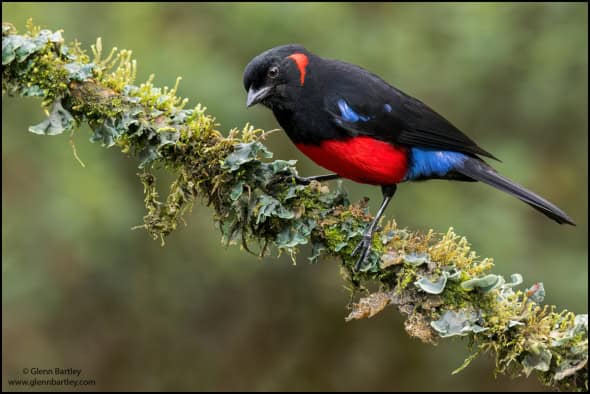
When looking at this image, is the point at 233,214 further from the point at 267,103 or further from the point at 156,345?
the point at 156,345

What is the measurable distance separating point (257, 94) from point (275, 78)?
5.3 inches

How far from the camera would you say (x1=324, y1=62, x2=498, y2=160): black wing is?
164 inches

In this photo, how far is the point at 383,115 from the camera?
433 cm

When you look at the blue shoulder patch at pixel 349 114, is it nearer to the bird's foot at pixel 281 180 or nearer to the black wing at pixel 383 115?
the black wing at pixel 383 115

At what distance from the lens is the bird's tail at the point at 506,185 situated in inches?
157

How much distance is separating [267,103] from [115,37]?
91.4 inches

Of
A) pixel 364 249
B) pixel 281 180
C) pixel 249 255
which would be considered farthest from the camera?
pixel 249 255

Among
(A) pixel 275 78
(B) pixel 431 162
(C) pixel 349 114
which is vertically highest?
(A) pixel 275 78

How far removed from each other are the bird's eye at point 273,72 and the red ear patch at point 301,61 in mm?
138

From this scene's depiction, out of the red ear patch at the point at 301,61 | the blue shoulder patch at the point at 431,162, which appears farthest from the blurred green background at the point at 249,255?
the blue shoulder patch at the point at 431,162

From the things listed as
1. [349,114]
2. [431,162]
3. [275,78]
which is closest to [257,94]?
[275,78]

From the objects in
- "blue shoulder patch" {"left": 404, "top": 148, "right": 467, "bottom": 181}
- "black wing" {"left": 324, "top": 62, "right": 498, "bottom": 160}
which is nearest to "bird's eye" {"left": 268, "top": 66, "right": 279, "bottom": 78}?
"black wing" {"left": 324, "top": 62, "right": 498, "bottom": 160}


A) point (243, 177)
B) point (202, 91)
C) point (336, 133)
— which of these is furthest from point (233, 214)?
point (202, 91)

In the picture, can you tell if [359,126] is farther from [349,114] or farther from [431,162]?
[431,162]
